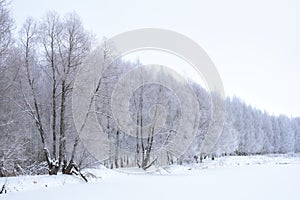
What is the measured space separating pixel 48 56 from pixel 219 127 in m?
19.4

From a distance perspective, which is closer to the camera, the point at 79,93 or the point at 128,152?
the point at 79,93

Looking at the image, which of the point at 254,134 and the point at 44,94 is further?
the point at 254,134

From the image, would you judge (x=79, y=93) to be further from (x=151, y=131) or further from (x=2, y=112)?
(x=151, y=131)

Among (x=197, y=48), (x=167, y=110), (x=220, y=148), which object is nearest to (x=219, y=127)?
(x=220, y=148)

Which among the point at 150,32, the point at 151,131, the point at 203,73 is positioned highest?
the point at 150,32

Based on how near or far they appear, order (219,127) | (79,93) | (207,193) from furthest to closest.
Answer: (219,127) < (79,93) < (207,193)

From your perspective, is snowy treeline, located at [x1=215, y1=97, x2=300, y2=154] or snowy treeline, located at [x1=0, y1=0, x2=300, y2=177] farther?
snowy treeline, located at [x1=215, y1=97, x2=300, y2=154]

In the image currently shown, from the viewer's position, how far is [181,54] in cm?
1506

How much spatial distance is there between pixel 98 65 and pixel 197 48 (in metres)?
5.30

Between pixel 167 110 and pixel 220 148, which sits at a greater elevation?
pixel 167 110

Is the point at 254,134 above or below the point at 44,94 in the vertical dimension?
below

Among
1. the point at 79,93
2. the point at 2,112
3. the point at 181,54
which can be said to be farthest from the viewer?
the point at 181,54

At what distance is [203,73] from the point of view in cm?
1473

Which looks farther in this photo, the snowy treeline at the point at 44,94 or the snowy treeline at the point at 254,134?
the snowy treeline at the point at 254,134
